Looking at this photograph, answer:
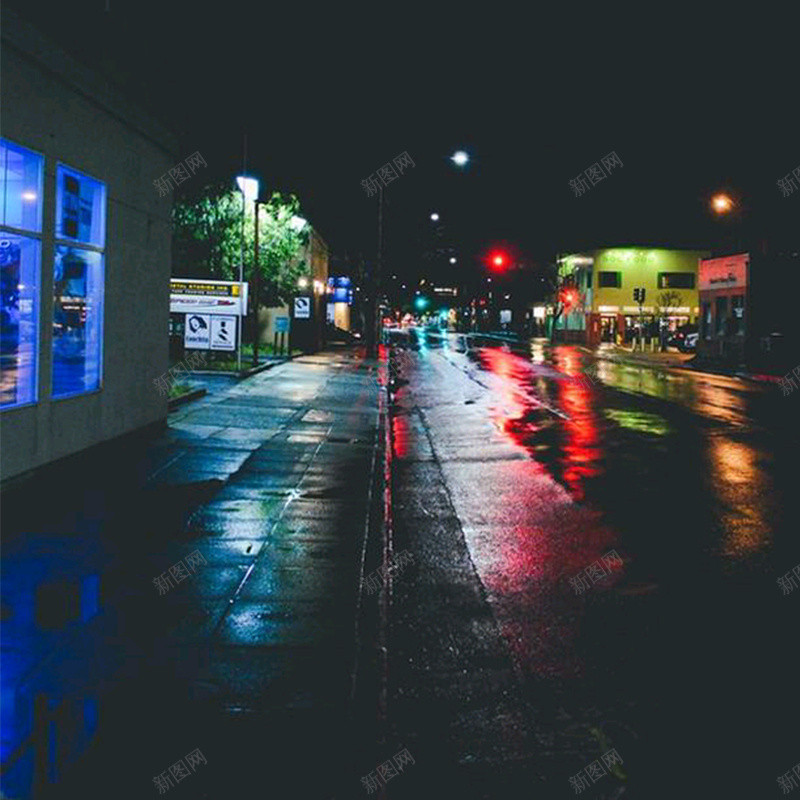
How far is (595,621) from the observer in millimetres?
6531

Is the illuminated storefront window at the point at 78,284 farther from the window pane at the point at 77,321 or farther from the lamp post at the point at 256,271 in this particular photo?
the lamp post at the point at 256,271

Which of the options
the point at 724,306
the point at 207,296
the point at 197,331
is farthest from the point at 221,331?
the point at 724,306

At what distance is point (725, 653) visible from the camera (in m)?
5.88

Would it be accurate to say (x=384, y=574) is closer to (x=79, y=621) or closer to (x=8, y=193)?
(x=79, y=621)

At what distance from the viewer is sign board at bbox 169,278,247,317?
2808 cm

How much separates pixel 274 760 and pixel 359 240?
7474cm

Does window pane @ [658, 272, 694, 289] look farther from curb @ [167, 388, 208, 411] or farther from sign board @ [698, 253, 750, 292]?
curb @ [167, 388, 208, 411]

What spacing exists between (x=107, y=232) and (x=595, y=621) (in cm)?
917

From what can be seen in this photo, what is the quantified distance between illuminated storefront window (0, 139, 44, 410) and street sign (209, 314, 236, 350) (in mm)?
17641

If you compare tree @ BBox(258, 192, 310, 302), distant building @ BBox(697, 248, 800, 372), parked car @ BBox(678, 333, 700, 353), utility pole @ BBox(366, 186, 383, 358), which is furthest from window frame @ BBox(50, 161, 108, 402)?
parked car @ BBox(678, 333, 700, 353)

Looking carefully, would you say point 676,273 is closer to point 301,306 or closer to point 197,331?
point 301,306

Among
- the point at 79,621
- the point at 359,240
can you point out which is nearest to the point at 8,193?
the point at 79,621

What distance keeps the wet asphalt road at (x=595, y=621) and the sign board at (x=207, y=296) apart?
13.9 metres

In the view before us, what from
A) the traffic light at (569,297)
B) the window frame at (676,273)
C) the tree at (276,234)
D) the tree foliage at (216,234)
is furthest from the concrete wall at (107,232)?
the traffic light at (569,297)
